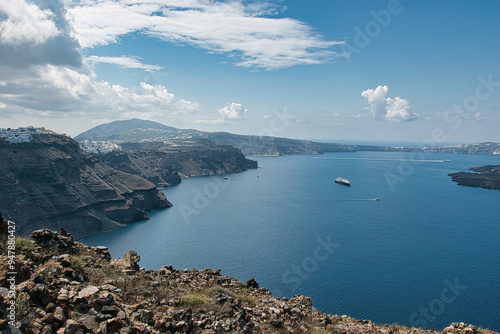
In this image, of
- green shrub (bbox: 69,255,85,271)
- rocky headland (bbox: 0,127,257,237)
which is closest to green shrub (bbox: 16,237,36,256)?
green shrub (bbox: 69,255,85,271)

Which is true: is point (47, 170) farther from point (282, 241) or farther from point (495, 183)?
point (495, 183)

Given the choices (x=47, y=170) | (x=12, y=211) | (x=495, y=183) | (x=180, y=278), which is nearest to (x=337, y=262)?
(x=180, y=278)

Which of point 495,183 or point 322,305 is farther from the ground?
point 495,183

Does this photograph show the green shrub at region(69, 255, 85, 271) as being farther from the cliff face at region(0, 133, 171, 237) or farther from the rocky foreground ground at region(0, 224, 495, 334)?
the cliff face at region(0, 133, 171, 237)

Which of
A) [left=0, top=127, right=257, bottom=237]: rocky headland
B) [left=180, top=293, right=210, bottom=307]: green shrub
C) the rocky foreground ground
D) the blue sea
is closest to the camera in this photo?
the rocky foreground ground

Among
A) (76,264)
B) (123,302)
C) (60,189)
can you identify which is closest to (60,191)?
(60,189)

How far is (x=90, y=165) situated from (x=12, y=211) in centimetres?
4680

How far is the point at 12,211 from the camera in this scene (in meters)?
92.9

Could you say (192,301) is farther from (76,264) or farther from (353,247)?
(353,247)

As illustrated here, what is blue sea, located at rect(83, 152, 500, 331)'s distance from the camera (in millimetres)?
54312

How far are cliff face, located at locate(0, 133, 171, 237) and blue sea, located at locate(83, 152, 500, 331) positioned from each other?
376 inches

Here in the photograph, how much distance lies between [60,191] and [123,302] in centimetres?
11951

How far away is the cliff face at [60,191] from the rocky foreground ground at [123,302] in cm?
9937

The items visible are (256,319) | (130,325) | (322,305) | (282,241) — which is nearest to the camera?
(130,325)
